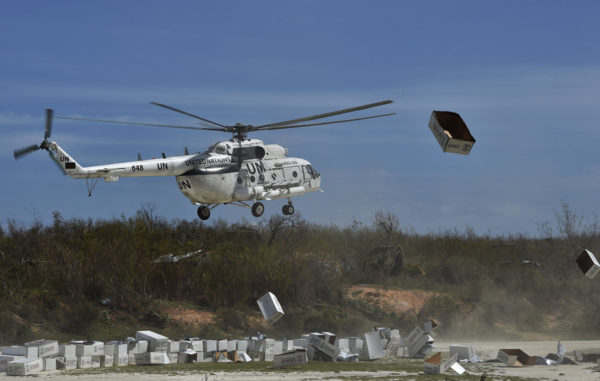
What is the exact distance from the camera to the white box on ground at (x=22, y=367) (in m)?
20.1

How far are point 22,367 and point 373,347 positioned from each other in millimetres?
9598

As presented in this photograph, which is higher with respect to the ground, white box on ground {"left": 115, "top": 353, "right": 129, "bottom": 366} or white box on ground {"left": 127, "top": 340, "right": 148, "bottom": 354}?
white box on ground {"left": 127, "top": 340, "right": 148, "bottom": 354}

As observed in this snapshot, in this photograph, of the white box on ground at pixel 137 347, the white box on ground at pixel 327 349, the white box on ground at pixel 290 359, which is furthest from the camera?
the white box on ground at pixel 327 349

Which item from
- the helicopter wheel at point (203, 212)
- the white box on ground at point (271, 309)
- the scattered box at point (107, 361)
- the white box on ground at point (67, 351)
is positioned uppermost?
the helicopter wheel at point (203, 212)

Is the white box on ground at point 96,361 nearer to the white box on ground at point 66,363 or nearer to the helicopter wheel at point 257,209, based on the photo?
the white box on ground at point 66,363

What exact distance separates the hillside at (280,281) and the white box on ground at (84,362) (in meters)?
7.10

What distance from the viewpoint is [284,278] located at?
118ft

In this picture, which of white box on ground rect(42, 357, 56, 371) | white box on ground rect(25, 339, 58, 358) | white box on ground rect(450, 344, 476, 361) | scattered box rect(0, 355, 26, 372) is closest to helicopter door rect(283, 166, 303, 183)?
white box on ground rect(450, 344, 476, 361)

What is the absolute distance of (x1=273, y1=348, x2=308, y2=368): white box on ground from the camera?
2102cm

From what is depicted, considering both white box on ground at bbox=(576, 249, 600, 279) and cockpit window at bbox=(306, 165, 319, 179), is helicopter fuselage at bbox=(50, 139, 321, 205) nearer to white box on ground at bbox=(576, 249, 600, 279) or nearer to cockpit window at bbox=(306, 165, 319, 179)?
cockpit window at bbox=(306, 165, 319, 179)

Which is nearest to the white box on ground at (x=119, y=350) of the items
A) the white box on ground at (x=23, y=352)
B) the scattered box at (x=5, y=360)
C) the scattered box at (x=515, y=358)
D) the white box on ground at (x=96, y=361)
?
the white box on ground at (x=96, y=361)

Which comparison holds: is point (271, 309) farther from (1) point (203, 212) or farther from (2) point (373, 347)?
(1) point (203, 212)

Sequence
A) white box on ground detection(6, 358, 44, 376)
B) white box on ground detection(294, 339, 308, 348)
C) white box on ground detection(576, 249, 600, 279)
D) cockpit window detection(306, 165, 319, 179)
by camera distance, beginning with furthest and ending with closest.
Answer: cockpit window detection(306, 165, 319, 179), white box on ground detection(294, 339, 308, 348), white box on ground detection(576, 249, 600, 279), white box on ground detection(6, 358, 44, 376)

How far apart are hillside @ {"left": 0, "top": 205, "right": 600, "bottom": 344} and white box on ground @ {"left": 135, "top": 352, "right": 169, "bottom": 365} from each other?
700cm
